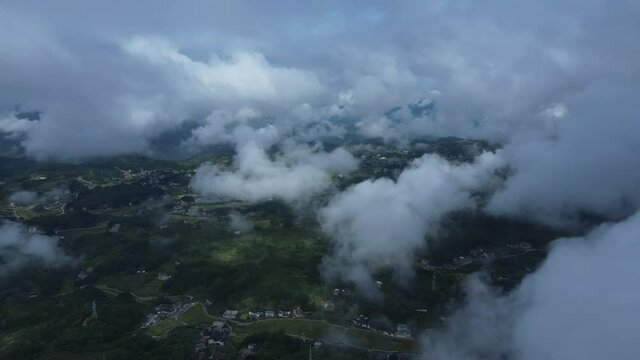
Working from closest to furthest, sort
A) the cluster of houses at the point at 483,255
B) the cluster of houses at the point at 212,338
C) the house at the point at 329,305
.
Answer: the cluster of houses at the point at 212,338, the house at the point at 329,305, the cluster of houses at the point at 483,255

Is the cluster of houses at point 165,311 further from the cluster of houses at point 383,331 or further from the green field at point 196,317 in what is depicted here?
the cluster of houses at point 383,331

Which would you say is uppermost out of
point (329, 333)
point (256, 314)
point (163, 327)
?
point (256, 314)

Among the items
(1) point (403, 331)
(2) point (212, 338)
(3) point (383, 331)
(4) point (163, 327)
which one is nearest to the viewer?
(2) point (212, 338)

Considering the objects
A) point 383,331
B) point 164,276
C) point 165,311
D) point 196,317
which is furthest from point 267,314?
point 164,276

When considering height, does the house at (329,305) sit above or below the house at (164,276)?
below

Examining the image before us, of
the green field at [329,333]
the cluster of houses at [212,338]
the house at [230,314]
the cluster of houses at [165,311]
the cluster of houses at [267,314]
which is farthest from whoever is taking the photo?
the house at [230,314]

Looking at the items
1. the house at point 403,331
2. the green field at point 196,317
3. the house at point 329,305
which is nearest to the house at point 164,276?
the green field at point 196,317

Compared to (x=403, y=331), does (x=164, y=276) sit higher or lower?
higher

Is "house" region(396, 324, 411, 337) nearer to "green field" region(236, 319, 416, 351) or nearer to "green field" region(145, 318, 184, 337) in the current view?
"green field" region(236, 319, 416, 351)

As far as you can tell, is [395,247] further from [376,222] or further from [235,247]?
[235,247]

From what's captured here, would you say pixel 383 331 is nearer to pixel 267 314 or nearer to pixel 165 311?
pixel 267 314

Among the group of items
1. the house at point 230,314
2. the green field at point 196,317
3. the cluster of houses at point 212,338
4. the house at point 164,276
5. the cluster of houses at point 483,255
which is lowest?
the cluster of houses at point 212,338
